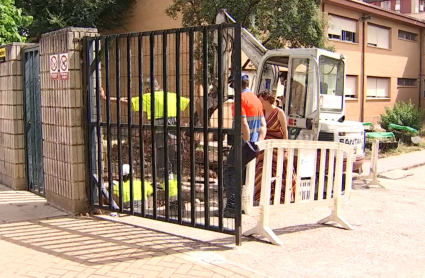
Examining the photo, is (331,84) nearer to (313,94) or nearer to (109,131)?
(313,94)

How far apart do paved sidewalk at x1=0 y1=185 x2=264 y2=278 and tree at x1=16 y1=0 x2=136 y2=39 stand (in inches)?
626

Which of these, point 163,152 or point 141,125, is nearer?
point 141,125

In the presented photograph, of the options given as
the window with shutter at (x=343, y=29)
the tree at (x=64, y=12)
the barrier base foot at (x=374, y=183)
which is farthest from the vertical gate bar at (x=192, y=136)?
the window with shutter at (x=343, y=29)

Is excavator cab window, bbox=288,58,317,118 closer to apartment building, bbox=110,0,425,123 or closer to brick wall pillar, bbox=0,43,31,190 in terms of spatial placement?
brick wall pillar, bbox=0,43,31,190

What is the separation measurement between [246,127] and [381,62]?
24.0 m

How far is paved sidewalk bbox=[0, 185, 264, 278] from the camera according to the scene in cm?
450

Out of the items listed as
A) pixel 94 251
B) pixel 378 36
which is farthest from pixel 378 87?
pixel 94 251

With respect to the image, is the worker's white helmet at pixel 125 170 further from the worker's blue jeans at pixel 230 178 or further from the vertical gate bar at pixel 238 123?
the vertical gate bar at pixel 238 123

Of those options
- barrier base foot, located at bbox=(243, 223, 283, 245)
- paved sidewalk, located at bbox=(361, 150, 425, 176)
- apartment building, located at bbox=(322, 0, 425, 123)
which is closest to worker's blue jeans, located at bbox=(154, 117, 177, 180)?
barrier base foot, located at bbox=(243, 223, 283, 245)

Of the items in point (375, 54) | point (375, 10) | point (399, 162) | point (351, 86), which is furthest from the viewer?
point (375, 54)

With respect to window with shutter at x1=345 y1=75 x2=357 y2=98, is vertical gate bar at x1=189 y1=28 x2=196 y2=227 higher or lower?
lower

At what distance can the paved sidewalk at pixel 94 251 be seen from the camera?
4500mm

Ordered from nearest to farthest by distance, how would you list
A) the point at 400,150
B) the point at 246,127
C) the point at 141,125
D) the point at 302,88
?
the point at 246,127, the point at 141,125, the point at 302,88, the point at 400,150

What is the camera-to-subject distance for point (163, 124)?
577 cm
